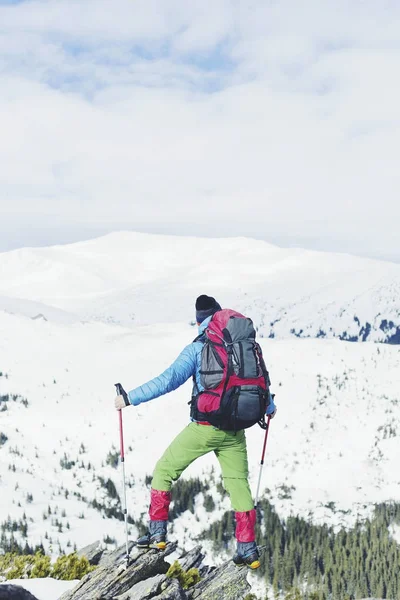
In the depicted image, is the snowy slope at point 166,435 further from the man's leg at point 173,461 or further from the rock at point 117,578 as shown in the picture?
the man's leg at point 173,461

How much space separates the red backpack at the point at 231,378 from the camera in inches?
329

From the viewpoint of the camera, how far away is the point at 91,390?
362ft

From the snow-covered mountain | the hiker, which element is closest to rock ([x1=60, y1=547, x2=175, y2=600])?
the hiker

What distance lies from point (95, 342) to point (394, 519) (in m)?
79.8

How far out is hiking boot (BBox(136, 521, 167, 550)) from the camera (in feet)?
30.3

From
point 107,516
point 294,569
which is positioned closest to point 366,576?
point 294,569

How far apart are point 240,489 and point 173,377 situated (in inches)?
88.6

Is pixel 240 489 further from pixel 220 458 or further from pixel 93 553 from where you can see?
pixel 93 553

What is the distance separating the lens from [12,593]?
332 inches

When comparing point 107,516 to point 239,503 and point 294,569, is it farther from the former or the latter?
point 239,503

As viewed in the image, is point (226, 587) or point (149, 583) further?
point (226, 587)

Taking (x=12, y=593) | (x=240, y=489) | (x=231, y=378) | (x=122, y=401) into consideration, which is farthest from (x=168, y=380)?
(x=12, y=593)

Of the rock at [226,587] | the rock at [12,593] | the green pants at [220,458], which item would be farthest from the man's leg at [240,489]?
the rock at [12,593]

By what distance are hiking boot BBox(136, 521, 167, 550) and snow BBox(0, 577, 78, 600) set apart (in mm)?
2228
